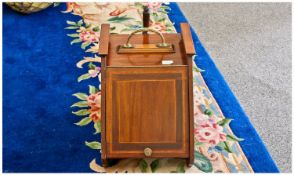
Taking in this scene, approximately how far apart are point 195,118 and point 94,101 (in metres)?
0.42

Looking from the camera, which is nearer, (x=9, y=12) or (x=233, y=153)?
(x=233, y=153)

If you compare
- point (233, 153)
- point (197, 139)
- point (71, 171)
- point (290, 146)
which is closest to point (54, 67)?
point (71, 171)

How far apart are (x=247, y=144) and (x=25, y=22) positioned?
1.46m

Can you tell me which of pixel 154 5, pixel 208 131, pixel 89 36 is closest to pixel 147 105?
pixel 208 131

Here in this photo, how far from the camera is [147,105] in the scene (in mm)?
1225

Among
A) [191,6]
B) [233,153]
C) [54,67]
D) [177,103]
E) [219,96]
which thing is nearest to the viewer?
[177,103]

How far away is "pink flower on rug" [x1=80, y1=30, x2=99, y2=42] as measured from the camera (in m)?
2.06

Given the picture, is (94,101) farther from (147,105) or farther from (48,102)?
(147,105)

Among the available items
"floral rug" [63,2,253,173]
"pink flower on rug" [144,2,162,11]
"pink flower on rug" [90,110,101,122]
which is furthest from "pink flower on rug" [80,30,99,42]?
"pink flower on rug" [90,110,101,122]

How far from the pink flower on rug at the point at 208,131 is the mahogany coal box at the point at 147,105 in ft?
0.66

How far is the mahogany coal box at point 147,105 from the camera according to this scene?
Answer: 47.6 inches

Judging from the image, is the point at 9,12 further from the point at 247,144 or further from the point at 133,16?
the point at 247,144

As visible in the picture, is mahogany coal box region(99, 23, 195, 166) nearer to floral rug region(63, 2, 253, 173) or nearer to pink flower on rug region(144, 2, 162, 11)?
floral rug region(63, 2, 253, 173)

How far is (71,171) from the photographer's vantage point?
132 centimetres
